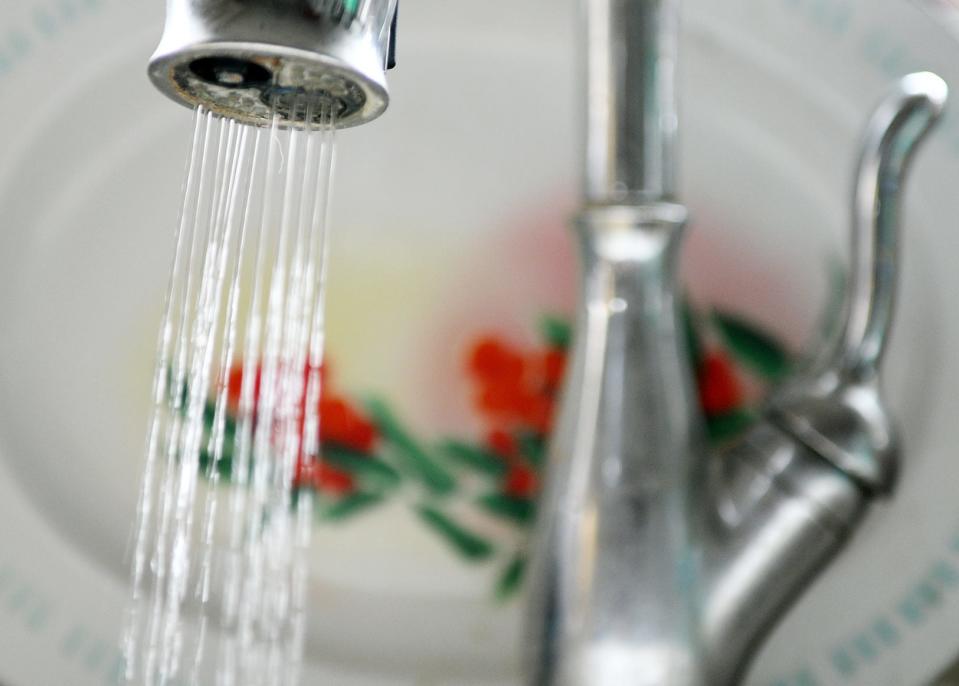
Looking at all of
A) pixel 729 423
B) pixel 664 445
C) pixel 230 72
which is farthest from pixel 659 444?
pixel 230 72

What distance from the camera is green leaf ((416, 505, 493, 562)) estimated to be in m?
0.51

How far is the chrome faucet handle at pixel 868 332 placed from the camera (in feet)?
1.33

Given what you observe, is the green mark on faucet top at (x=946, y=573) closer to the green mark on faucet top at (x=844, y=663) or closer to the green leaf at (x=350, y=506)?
the green mark on faucet top at (x=844, y=663)

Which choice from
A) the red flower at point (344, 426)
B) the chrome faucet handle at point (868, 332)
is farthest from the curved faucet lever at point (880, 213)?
the red flower at point (344, 426)

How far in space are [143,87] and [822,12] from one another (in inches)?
12.8

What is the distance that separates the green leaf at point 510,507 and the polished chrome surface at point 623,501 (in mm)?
99

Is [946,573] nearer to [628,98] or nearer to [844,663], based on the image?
[844,663]

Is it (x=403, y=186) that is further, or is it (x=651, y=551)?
(x=403, y=186)

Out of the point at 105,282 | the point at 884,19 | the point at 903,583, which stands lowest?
the point at 903,583

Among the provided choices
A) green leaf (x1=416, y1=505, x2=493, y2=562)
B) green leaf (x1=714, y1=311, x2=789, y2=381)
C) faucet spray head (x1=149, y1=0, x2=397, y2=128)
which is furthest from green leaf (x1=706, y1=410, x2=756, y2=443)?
faucet spray head (x1=149, y1=0, x2=397, y2=128)

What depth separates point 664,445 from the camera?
0.41 meters

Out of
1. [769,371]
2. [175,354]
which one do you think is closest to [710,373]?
[769,371]

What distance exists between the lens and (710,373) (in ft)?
1.68

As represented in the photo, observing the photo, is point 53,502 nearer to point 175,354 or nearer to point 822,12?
point 175,354
